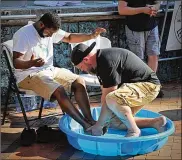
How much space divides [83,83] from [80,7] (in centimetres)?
187

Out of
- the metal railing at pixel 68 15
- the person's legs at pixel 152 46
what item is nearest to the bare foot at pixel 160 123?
the person's legs at pixel 152 46

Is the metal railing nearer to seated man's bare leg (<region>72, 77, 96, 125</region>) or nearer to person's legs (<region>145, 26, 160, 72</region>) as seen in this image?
person's legs (<region>145, 26, 160, 72</region>)

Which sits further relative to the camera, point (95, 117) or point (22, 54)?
point (95, 117)

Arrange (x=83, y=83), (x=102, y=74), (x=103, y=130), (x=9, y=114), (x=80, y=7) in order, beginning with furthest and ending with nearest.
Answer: (x=80, y=7), (x=9, y=114), (x=83, y=83), (x=103, y=130), (x=102, y=74)

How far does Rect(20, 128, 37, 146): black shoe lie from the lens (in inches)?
191

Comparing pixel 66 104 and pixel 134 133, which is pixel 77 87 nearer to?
pixel 66 104

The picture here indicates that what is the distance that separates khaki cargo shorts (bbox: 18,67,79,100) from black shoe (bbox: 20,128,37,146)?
399 millimetres

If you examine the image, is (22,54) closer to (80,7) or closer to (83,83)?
(83,83)

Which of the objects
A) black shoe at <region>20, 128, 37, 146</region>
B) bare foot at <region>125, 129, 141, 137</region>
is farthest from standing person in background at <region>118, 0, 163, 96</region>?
black shoe at <region>20, 128, 37, 146</region>

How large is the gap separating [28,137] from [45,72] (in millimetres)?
720

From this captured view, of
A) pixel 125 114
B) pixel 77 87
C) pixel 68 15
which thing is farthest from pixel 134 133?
pixel 68 15

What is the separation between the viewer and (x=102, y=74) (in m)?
4.49

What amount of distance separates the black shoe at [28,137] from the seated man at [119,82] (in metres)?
0.65

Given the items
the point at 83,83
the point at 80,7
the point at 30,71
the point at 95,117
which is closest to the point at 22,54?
the point at 30,71
